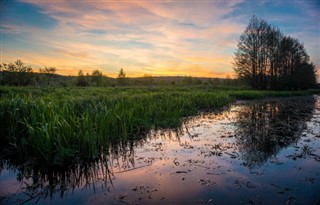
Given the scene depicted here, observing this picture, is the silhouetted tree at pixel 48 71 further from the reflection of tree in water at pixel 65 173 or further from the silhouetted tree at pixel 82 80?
the reflection of tree in water at pixel 65 173

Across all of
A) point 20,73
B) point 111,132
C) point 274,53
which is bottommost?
point 111,132

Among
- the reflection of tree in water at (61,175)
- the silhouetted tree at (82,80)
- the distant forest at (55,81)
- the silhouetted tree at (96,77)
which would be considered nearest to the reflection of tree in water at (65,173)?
the reflection of tree in water at (61,175)

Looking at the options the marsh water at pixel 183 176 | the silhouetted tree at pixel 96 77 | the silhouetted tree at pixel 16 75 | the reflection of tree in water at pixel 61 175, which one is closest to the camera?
the marsh water at pixel 183 176

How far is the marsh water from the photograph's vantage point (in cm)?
363

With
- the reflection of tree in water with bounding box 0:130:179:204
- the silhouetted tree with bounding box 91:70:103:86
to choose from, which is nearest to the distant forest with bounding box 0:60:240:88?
the silhouetted tree with bounding box 91:70:103:86

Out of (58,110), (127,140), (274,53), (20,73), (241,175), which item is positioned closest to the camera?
(241,175)

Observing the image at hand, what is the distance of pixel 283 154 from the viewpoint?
575 centimetres

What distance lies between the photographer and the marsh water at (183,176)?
363cm

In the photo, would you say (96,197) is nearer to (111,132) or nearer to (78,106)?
(111,132)

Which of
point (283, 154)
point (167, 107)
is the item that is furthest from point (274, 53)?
point (283, 154)

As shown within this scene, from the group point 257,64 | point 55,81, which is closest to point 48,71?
point 55,81

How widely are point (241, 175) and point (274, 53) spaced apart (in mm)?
38345

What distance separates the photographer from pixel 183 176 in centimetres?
444

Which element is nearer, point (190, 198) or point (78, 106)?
point (190, 198)
